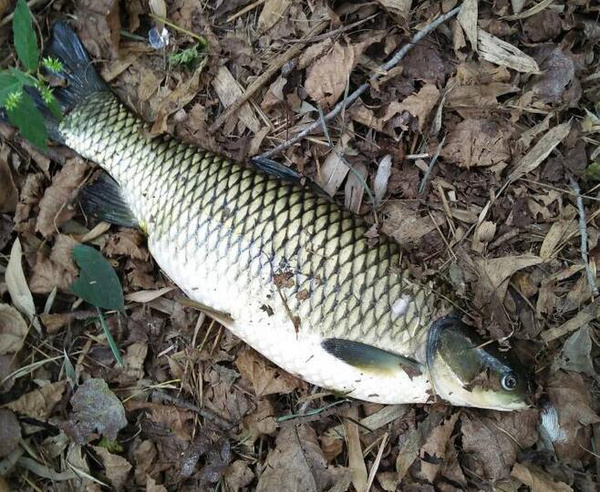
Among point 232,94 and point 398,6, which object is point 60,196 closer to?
point 232,94

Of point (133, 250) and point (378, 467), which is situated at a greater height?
point (133, 250)

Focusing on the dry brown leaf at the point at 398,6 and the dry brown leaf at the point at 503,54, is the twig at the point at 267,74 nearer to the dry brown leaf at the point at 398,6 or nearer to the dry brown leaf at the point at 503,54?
the dry brown leaf at the point at 398,6

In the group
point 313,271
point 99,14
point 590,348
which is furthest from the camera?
point 99,14

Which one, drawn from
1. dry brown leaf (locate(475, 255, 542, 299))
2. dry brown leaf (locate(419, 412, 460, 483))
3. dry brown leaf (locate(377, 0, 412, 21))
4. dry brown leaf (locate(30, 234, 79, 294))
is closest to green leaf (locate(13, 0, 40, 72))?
dry brown leaf (locate(30, 234, 79, 294))

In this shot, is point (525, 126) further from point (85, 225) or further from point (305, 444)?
point (85, 225)

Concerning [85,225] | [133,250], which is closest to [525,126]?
[133,250]

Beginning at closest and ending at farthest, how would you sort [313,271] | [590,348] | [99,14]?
[313,271]
[590,348]
[99,14]
